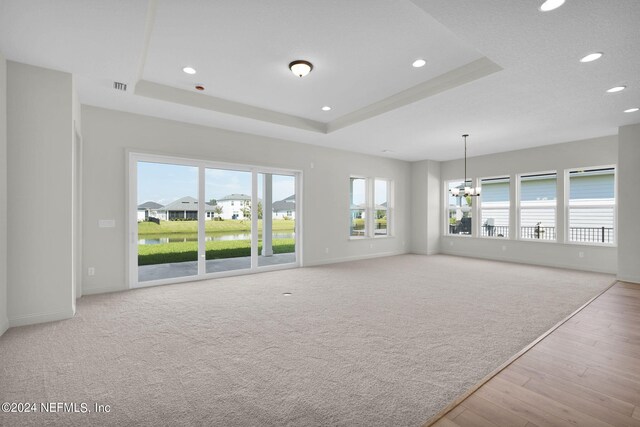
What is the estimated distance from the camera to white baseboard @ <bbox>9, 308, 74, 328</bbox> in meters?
3.10

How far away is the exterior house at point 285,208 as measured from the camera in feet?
21.4

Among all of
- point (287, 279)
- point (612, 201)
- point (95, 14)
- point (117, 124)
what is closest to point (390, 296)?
point (287, 279)

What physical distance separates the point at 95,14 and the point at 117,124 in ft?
8.69

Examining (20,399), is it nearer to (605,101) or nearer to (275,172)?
(275,172)

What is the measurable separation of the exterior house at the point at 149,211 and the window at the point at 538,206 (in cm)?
808

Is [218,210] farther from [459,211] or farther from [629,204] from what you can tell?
[629,204]

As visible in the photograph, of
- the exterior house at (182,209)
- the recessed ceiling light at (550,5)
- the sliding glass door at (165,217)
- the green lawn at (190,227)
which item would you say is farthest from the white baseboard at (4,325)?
the recessed ceiling light at (550,5)

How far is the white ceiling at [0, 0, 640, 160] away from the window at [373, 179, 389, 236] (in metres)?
3.09

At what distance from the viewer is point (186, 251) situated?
532 centimetres

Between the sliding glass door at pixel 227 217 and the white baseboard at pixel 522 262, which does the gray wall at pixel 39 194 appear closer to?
the sliding glass door at pixel 227 217

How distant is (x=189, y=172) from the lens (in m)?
5.29

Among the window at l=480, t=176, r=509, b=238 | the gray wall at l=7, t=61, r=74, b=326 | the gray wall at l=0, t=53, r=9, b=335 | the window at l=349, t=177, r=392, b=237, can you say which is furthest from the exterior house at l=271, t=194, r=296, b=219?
the window at l=480, t=176, r=509, b=238

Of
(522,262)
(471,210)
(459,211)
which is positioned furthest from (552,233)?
(459,211)

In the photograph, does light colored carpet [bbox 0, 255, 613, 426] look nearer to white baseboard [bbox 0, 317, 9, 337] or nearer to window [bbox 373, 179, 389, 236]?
white baseboard [bbox 0, 317, 9, 337]
